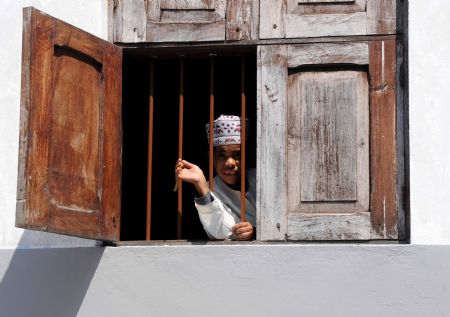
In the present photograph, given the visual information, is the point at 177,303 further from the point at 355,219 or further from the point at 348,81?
the point at 348,81

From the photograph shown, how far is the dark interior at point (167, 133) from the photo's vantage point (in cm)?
851

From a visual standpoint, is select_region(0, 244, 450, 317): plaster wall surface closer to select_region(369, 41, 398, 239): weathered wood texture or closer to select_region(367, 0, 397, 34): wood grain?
select_region(369, 41, 398, 239): weathered wood texture

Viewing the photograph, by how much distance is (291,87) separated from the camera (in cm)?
681

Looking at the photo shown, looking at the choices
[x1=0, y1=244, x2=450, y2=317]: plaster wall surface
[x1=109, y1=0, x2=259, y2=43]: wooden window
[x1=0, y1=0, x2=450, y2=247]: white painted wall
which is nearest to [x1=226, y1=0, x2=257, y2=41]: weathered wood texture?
[x1=109, y1=0, x2=259, y2=43]: wooden window

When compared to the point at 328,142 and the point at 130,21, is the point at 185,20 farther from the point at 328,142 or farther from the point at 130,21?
the point at 328,142

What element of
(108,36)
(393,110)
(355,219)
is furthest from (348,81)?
(108,36)

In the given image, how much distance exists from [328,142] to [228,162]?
0.72 meters

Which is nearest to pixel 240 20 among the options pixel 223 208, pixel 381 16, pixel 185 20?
pixel 185 20

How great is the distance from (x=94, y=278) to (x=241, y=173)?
2.95ft

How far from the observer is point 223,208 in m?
6.97

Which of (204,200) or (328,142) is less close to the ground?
(328,142)

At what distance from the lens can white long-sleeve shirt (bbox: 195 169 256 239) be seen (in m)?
6.84

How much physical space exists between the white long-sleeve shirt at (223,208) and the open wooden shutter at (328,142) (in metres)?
0.24

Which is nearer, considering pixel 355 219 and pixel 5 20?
pixel 355 219
